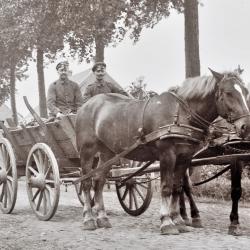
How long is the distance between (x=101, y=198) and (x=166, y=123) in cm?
183

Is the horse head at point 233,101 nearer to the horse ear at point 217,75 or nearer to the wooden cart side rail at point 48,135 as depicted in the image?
the horse ear at point 217,75

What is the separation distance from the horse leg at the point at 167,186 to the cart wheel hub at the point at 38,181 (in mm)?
2539

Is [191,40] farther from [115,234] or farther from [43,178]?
[115,234]

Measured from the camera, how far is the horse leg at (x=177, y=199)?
6.77 metres

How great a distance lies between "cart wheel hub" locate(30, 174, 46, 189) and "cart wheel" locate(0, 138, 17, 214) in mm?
325

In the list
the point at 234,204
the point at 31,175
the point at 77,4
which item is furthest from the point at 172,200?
the point at 77,4

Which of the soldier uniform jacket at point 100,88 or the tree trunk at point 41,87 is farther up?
the tree trunk at point 41,87

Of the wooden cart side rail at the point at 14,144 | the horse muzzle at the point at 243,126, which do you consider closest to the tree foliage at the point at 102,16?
the wooden cart side rail at the point at 14,144

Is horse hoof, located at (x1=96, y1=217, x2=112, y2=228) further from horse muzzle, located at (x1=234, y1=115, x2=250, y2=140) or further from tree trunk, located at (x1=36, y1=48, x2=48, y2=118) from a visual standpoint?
tree trunk, located at (x1=36, y1=48, x2=48, y2=118)

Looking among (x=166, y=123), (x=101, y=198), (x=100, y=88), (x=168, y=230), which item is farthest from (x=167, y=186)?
(x=100, y=88)

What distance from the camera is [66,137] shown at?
8602 mm

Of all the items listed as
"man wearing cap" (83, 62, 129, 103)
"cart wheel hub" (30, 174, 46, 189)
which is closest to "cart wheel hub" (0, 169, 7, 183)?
"cart wheel hub" (30, 174, 46, 189)

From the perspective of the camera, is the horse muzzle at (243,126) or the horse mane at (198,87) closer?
the horse muzzle at (243,126)

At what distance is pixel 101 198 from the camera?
7.73 metres
